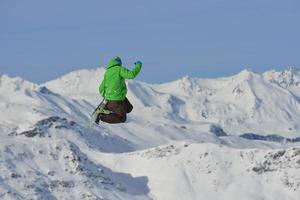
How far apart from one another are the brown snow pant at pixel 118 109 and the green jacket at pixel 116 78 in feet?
1.32

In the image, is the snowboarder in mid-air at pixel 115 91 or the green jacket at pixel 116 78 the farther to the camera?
the snowboarder in mid-air at pixel 115 91

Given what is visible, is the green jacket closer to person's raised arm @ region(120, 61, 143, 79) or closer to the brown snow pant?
person's raised arm @ region(120, 61, 143, 79)

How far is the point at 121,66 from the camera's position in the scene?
36.2 metres

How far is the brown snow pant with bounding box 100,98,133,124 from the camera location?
124 feet

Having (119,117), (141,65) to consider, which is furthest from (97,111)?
→ (141,65)

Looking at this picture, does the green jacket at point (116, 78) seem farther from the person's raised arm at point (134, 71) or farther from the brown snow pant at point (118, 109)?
the brown snow pant at point (118, 109)

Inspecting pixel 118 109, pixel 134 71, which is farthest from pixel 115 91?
pixel 134 71

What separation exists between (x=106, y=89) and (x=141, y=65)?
2.75 meters

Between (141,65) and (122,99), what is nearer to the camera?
(141,65)

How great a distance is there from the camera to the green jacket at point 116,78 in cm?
3519

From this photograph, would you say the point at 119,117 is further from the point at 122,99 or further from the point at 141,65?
the point at 141,65

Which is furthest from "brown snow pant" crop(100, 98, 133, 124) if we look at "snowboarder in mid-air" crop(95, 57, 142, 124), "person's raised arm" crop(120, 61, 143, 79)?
"person's raised arm" crop(120, 61, 143, 79)

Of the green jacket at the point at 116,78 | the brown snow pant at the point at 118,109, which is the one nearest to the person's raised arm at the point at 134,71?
the green jacket at the point at 116,78

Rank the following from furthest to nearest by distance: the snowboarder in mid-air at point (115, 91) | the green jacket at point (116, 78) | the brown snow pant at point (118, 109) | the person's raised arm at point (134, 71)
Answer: the brown snow pant at point (118, 109)
the snowboarder in mid-air at point (115, 91)
the green jacket at point (116, 78)
the person's raised arm at point (134, 71)
